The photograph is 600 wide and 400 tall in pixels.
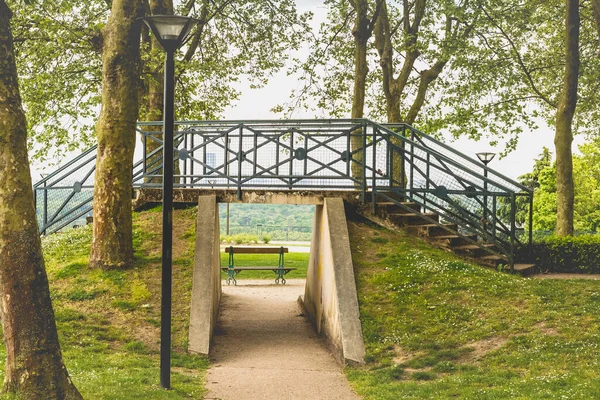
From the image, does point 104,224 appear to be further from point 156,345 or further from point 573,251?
point 573,251

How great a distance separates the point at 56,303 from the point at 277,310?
6026mm

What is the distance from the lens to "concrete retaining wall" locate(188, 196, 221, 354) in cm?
1173

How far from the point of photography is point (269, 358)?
1200 centimetres

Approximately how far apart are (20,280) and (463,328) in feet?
21.7

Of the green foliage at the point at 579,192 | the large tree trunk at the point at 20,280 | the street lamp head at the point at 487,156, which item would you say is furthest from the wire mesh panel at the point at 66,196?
the green foliage at the point at 579,192

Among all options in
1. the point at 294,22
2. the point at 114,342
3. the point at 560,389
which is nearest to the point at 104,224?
the point at 114,342

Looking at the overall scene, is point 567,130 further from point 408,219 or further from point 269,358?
point 269,358

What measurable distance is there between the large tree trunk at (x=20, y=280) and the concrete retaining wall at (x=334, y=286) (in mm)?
4938

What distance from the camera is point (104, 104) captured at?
13961 mm

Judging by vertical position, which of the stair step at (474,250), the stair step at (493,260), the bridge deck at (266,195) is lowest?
the stair step at (493,260)

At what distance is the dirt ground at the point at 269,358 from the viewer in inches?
381

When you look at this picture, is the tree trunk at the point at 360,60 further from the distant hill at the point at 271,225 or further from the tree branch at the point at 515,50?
the distant hill at the point at 271,225

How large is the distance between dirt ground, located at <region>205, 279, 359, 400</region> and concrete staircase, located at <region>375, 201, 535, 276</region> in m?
2.83

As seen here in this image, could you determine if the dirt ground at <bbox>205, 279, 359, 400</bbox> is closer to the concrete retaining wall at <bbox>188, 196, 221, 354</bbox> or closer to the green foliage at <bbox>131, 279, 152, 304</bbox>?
the concrete retaining wall at <bbox>188, 196, 221, 354</bbox>
